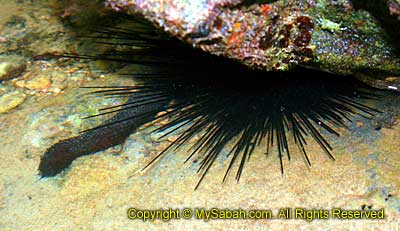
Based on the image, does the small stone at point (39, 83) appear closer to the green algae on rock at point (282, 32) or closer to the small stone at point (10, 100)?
the small stone at point (10, 100)

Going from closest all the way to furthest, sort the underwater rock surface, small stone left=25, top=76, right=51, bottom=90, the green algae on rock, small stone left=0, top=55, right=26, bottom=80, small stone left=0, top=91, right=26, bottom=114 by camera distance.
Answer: the green algae on rock
the underwater rock surface
small stone left=0, top=91, right=26, bottom=114
small stone left=25, top=76, right=51, bottom=90
small stone left=0, top=55, right=26, bottom=80

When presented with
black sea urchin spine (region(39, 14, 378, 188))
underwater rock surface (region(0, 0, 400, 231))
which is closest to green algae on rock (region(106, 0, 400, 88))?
black sea urchin spine (region(39, 14, 378, 188))

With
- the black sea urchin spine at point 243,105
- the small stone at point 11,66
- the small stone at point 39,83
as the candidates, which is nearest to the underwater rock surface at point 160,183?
the black sea urchin spine at point 243,105

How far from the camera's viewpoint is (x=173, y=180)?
2518mm

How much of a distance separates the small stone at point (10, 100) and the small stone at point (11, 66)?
0.25 m

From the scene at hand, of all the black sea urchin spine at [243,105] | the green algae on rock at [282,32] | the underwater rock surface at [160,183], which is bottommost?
the underwater rock surface at [160,183]

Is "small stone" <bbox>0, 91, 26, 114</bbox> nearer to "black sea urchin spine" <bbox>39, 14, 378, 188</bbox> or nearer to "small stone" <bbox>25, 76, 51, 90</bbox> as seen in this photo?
"small stone" <bbox>25, 76, 51, 90</bbox>

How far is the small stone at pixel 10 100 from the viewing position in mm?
3248

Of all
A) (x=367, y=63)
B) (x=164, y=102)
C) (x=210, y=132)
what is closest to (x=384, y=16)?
(x=367, y=63)

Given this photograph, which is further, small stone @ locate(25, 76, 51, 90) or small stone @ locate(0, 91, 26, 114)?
small stone @ locate(25, 76, 51, 90)

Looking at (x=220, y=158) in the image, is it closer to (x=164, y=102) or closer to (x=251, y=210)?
(x=251, y=210)

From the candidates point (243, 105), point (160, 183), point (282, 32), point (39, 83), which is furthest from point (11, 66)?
point (282, 32)

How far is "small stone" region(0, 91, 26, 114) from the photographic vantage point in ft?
10.7

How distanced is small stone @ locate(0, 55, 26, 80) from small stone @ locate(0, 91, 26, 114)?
25 cm
